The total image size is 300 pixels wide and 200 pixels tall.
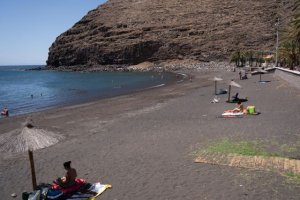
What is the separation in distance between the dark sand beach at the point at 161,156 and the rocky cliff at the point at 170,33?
92.8m

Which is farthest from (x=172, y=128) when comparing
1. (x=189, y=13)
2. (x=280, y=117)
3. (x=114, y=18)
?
(x=114, y=18)

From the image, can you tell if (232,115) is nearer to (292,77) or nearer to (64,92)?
(292,77)

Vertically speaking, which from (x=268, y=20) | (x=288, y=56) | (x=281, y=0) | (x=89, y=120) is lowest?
(x=89, y=120)

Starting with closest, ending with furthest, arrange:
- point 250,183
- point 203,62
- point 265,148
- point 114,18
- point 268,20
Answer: point 250,183 < point 265,148 < point 203,62 < point 268,20 < point 114,18

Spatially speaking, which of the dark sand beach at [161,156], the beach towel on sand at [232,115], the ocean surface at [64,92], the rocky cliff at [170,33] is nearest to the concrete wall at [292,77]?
the dark sand beach at [161,156]

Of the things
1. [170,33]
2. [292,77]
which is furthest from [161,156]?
[170,33]

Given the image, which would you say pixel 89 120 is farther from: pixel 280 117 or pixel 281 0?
pixel 281 0

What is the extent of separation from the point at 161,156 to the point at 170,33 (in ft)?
381

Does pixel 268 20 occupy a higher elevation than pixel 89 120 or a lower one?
higher

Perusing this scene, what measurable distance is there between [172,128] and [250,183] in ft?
26.4

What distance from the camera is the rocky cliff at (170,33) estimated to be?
11631 centimetres

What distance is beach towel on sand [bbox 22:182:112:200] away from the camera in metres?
8.91

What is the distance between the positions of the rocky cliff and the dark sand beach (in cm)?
9283

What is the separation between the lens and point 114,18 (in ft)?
492
